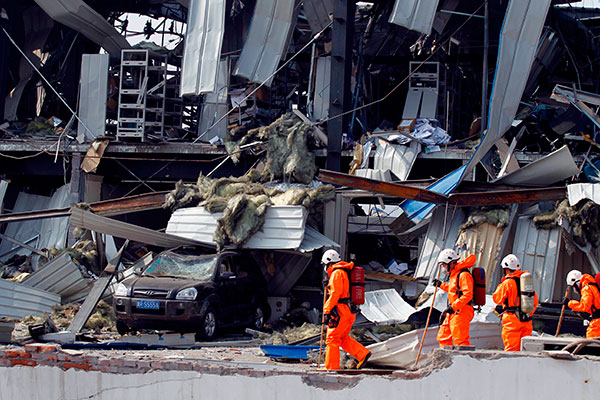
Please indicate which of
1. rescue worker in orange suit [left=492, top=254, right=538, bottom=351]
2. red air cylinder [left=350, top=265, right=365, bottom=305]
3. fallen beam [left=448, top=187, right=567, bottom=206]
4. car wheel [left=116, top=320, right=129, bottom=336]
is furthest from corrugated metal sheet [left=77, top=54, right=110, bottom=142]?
rescue worker in orange suit [left=492, top=254, right=538, bottom=351]

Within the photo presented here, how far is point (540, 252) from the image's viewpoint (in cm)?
1407

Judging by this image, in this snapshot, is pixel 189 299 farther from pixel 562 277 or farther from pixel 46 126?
pixel 46 126

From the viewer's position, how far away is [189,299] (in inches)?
480

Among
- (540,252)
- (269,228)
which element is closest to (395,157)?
(269,228)

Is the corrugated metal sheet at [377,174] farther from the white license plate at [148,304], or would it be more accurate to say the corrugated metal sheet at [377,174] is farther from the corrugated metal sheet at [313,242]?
the white license plate at [148,304]

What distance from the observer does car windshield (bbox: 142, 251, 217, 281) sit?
43.1 feet

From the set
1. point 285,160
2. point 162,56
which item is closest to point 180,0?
point 162,56

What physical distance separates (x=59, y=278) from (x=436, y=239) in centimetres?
735

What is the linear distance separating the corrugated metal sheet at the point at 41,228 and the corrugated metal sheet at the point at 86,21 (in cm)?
417

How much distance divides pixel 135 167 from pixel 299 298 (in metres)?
7.05

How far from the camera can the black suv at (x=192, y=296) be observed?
40.0ft

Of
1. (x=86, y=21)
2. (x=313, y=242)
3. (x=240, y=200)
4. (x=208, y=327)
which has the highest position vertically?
(x=86, y=21)

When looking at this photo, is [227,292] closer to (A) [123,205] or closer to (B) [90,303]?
(B) [90,303]

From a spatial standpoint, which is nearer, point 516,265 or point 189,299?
point 516,265
